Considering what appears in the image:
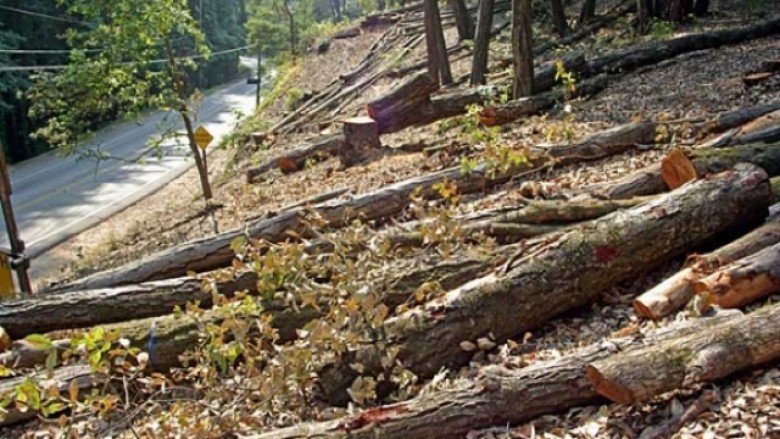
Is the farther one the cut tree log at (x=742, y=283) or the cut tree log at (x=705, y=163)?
the cut tree log at (x=705, y=163)

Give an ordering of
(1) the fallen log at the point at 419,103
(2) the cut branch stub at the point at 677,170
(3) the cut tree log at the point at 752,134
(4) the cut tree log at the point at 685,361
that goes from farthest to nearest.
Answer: (1) the fallen log at the point at 419,103 < (3) the cut tree log at the point at 752,134 < (2) the cut branch stub at the point at 677,170 < (4) the cut tree log at the point at 685,361

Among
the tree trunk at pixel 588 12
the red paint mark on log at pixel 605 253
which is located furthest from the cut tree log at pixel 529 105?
the tree trunk at pixel 588 12

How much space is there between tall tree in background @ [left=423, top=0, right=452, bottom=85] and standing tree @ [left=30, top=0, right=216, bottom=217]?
419 centimetres

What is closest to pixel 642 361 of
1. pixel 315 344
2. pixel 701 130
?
pixel 315 344

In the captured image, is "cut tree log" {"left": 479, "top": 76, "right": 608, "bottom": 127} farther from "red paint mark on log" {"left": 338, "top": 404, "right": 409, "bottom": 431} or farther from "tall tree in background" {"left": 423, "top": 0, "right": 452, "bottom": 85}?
"red paint mark on log" {"left": 338, "top": 404, "right": 409, "bottom": 431}

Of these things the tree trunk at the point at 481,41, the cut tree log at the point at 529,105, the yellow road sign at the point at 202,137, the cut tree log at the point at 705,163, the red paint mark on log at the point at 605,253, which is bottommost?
the red paint mark on log at the point at 605,253

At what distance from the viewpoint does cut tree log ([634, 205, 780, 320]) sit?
11.3 ft

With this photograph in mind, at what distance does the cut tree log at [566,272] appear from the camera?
11.5 ft

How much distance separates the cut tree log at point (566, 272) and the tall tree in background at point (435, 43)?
8.21 meters

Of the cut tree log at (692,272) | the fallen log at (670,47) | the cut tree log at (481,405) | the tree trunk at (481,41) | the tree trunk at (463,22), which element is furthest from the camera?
the tree trunk at (463,22)

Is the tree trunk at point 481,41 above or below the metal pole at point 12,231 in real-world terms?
above

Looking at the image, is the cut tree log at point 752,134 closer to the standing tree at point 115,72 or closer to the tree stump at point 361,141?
the tree stump at point 361,141

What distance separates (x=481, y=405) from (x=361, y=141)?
652 cm

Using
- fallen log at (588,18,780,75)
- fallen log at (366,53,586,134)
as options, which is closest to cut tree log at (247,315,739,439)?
fallen log at (366,53,586,134)
